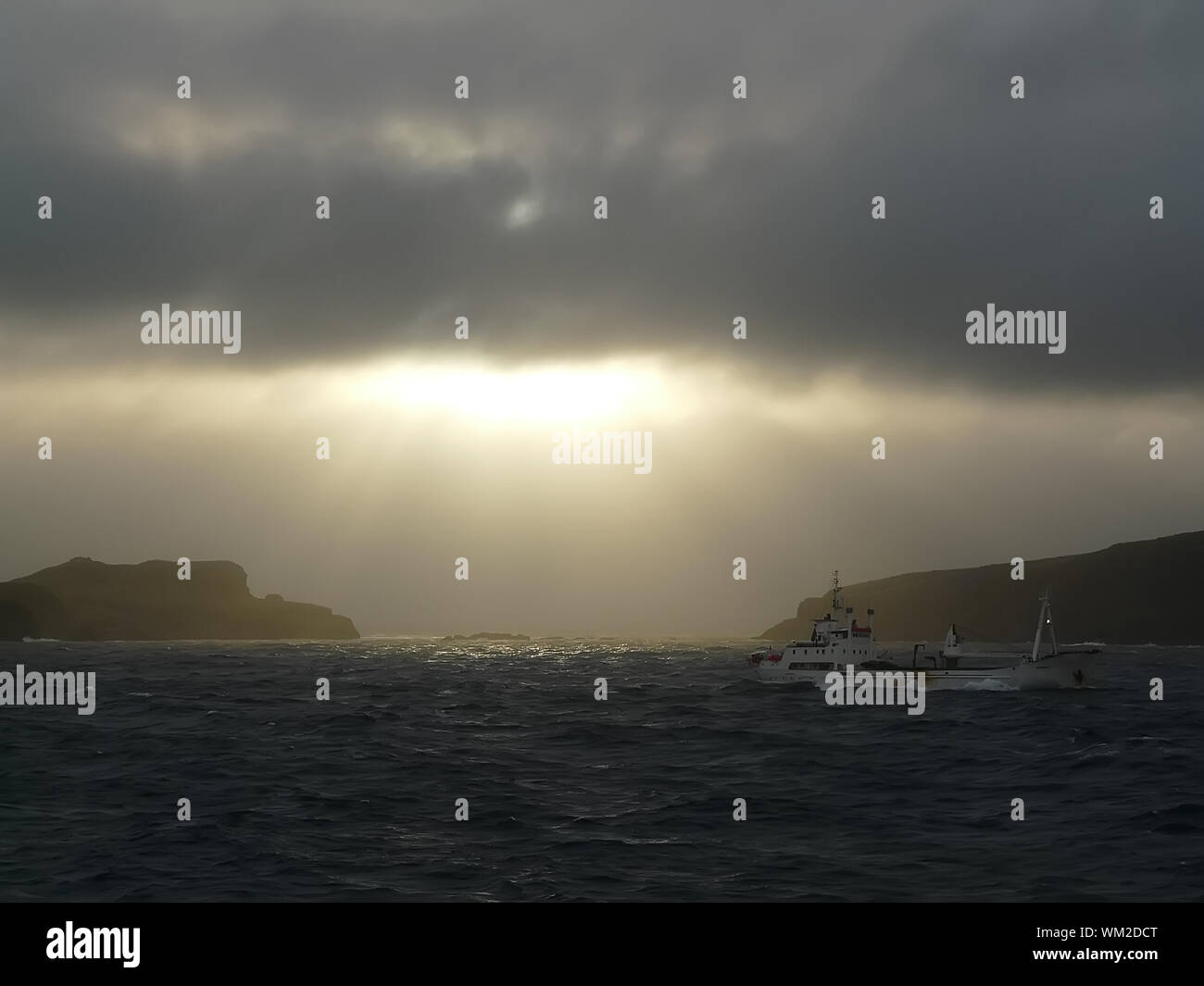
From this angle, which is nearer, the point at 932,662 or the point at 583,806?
the point at 583,806

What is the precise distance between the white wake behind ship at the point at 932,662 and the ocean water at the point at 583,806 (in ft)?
114

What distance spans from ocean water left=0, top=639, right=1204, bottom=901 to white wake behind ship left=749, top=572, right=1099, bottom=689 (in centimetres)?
3477

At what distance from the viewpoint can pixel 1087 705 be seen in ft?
258

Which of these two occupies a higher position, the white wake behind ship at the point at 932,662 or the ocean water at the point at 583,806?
the ocean water at the point at 583,806

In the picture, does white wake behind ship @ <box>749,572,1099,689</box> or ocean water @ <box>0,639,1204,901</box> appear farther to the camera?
white wake behind ship @ <box>749,572,1099,689</box>

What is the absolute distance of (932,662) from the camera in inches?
4525

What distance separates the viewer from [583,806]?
3094 centimetres

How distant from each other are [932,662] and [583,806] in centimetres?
9311

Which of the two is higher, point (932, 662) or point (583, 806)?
point (583, 806)

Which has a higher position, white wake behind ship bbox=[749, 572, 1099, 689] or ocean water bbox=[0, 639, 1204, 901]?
ocean water bbox=[0, 639, 1204, 901]

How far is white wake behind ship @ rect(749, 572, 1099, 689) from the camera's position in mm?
95812

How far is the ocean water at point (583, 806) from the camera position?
868 inches
